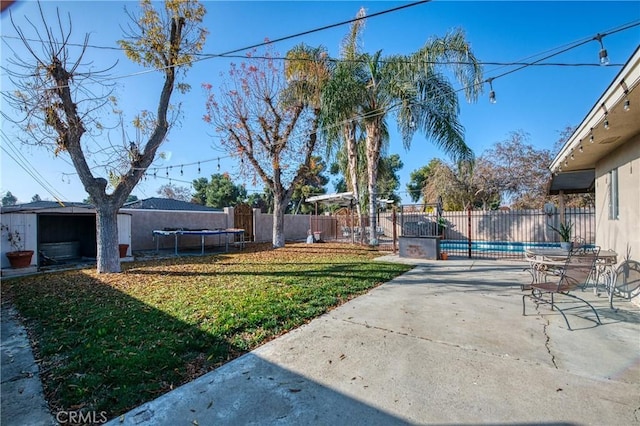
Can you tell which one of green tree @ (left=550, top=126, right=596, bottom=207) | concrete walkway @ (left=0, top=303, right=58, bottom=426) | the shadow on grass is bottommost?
concrete walkway @ (left=0, top=303, right=58, bottom=426)

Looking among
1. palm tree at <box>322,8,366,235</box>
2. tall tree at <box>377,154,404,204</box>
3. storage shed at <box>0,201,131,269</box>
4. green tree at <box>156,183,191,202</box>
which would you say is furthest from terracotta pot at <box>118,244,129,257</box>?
green tree at <box>156,183,191,202</box>

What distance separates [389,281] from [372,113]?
797cm

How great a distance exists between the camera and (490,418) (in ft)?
7.16

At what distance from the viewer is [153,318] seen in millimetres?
4422

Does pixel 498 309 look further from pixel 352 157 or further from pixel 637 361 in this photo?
pixel 352 157

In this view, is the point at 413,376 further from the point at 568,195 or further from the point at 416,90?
the point at 568,195

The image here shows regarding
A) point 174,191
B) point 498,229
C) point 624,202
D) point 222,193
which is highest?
point 174,191

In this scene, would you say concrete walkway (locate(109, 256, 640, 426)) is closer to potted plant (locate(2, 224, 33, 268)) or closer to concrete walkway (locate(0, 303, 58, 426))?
concrete walkway (locate(0, 303, 58, 426))

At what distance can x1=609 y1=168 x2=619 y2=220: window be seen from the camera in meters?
6.02

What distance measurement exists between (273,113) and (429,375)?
12.8 metres

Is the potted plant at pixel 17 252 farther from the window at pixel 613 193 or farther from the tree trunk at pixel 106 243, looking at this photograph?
the window at pixel 613 193

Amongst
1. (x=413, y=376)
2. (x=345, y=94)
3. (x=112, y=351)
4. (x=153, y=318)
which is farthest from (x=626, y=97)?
(x=345, y=94)

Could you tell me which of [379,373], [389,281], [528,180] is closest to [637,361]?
[379,373]

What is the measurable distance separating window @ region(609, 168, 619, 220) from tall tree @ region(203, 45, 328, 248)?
9887 millimetres
